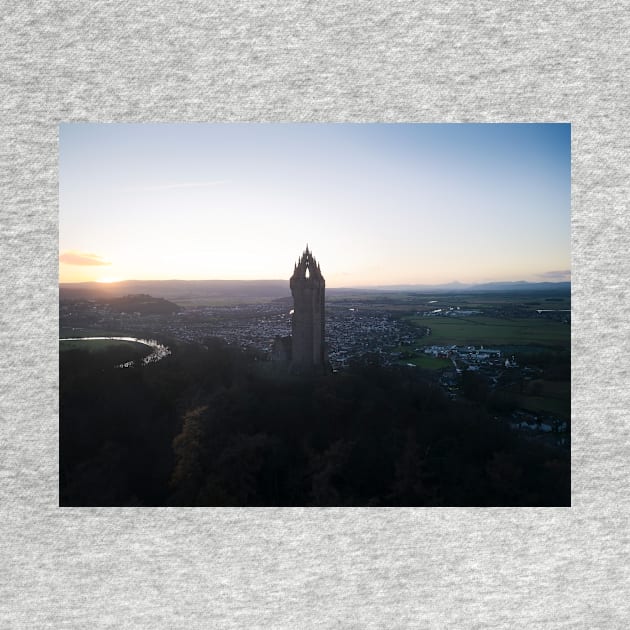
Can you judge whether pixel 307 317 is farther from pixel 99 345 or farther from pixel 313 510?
pixel 99 345

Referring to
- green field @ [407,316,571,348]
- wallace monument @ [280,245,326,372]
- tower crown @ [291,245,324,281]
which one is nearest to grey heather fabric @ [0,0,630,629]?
green field @ [407,316,571,348]

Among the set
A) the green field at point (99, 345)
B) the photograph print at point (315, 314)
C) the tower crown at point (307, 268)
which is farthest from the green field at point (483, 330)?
the green field at point (99, 345)

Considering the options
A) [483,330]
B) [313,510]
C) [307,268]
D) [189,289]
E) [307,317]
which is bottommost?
[313,510]

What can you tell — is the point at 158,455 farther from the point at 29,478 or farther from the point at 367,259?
the point at 367,259

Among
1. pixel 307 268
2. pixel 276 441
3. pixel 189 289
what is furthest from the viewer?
pixel 189 289

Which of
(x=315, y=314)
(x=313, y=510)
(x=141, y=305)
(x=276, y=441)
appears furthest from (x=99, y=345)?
(x=313, y=510)

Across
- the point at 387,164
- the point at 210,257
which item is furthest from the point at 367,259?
the point at 210,257

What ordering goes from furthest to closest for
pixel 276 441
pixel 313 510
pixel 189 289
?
pixel 189 289
pixel 276 441
pixel 313 510
